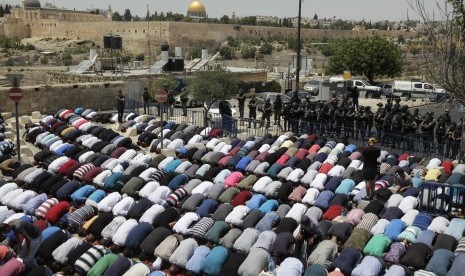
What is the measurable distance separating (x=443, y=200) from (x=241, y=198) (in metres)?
3.64

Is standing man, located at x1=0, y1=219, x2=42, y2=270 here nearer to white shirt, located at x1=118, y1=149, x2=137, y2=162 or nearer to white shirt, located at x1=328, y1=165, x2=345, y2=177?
white shirt, located at x1=118, y1=149, x2=137, y2=162

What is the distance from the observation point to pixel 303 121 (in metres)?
16.8

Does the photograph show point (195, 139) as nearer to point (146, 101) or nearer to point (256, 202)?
point (256, 202)

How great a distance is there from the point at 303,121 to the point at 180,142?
439 centimetres

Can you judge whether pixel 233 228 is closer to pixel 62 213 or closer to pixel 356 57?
pixel 62 213

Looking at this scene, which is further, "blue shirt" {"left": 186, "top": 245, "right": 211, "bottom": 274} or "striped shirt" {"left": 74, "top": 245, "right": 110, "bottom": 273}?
"blue shirt" {"left": 186, "top": 245, "right": 211, "bottom": 274}

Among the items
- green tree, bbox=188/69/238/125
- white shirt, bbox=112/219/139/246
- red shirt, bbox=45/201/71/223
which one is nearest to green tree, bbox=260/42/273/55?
green tree, bbox=188/69/238/125

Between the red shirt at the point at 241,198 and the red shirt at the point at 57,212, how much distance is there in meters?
3.05

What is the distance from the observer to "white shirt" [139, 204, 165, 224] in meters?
9.09

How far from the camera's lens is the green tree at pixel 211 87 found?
60.4ft

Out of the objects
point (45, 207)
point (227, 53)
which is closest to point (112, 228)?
point (45, 207)

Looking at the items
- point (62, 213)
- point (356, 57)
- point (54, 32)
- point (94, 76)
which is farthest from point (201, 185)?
point (54, 32)

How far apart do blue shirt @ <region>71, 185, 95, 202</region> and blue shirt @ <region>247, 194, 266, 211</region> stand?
3.18 metres

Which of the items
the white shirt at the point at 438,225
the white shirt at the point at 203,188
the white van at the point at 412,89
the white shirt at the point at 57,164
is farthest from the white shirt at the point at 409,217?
the white van at the point at 412,89
